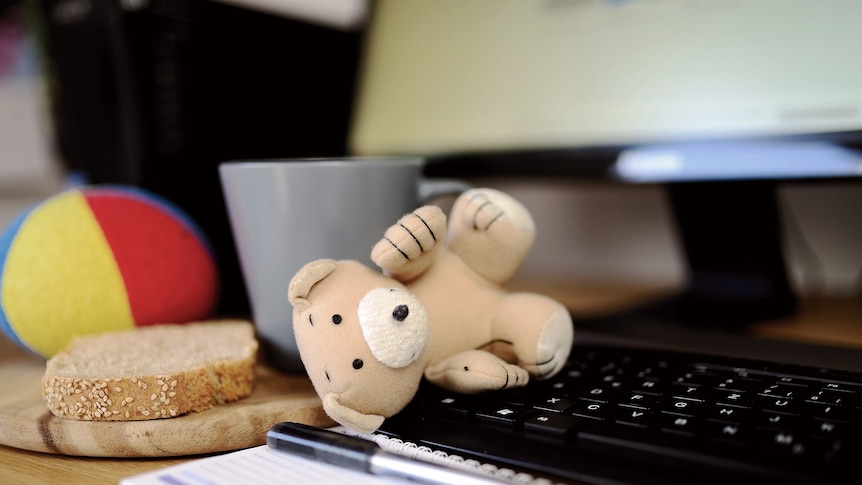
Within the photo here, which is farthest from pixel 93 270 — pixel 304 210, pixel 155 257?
pixel 304 210

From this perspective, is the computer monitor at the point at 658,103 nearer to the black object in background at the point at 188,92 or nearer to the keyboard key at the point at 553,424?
the black object in background at the point at 188,92

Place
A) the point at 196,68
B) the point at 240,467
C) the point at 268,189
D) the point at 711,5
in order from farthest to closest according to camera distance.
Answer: the point at 196,68
the point at 711,5
the point at 268,189
the point at 240,467

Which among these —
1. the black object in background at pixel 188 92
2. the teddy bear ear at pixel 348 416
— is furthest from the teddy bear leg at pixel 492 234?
the black object in background at pixel 188 92

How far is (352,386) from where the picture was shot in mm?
286

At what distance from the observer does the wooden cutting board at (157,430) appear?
31 centimetres

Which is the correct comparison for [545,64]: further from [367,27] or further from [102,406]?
[102,406]

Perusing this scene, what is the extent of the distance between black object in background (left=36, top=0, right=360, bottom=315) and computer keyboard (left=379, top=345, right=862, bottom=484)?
1.19ft

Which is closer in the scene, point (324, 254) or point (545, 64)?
point (324, 254)

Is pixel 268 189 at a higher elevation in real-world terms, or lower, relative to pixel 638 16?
lower

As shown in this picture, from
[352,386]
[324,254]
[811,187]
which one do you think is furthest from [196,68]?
[811,187]

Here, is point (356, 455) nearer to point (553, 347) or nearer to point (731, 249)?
point (553, 347)

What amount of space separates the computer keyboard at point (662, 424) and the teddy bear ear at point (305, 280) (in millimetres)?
69

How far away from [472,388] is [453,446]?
43mm

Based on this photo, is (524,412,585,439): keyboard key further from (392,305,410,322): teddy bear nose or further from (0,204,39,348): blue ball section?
(0,204,39,348): blue ball section
